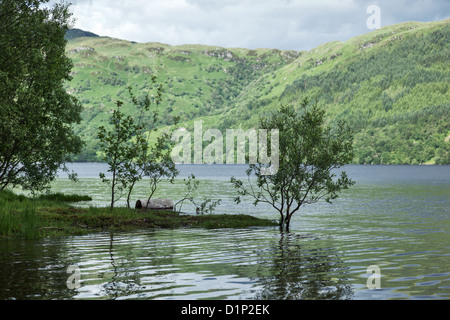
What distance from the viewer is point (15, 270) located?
16438mm

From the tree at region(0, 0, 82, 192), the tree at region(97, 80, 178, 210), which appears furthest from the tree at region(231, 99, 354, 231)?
the tree at region(0, 0, 82, 192)

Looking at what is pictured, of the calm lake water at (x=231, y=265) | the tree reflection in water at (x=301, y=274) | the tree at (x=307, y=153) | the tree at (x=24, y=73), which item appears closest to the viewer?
the tree reflection in water at (x=301, y=274)

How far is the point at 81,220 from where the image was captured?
1225 inches

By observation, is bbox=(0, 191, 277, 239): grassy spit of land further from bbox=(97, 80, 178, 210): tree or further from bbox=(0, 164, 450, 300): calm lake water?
bbox=(97, 80, 178, 210): tree

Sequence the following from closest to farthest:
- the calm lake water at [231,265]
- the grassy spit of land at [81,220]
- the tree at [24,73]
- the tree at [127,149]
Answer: the calm lake water at [231,265] → the tree at [24,73] → the grassy spit of land at [81,220] → the tree at [127,149]

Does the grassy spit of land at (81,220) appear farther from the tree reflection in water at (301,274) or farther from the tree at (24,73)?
the tree reflection in water at (301,274)

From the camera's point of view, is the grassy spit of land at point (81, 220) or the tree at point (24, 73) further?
the grassy spit of land at point (81, 220)

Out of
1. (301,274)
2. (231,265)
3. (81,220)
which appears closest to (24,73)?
(81,220)

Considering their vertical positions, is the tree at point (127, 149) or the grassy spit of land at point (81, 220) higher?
the tree at point (127, 149)

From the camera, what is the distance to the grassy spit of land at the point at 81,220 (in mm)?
26156

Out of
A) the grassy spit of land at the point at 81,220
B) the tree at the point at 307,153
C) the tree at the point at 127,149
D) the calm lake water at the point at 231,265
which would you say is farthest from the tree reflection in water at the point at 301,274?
the tree at the point at 127,149
